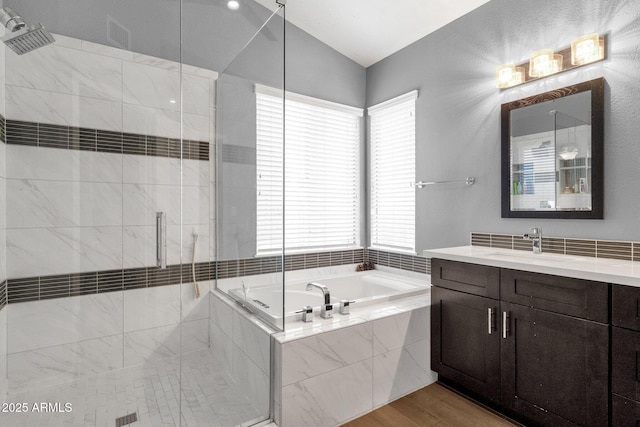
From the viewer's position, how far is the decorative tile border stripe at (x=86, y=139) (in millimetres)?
1562

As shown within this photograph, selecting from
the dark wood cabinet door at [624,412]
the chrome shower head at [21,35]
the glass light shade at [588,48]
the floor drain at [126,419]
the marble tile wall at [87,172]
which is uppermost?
the glass light shade at [588,48]

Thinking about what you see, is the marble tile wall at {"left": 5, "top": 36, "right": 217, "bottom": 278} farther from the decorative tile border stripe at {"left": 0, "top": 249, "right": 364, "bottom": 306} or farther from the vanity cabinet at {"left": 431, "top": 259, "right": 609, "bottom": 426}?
the vanity cabinet at {"left": 431, "top": 259, "right": 609, "bottom": 426}

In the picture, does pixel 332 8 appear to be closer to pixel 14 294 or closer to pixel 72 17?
pixel 72 17

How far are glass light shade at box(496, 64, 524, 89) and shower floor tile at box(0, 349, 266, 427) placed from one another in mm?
2680

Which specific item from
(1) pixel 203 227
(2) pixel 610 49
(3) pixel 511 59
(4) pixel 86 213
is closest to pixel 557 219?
(2) pixel 610 49

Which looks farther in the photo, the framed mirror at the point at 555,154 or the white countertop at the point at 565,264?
the framed mirror at the point at 555,154

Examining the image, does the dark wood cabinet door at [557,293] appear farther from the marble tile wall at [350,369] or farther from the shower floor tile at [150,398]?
the shower floor tile at [150,398]

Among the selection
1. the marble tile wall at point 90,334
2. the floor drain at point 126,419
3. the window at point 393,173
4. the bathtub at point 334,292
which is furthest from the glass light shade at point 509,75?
the floor drain at point 126,419

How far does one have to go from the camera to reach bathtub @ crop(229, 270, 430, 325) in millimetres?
2043

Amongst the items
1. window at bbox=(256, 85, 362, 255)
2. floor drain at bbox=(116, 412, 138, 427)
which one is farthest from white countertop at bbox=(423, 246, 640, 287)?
floor drain at bbox=(116, 412, 138, 427)

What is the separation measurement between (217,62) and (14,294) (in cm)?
177

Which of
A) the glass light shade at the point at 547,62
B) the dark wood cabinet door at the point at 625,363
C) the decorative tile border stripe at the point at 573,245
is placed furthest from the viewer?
the glass light shade at the point at 547,62

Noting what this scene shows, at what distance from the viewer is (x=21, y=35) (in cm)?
152

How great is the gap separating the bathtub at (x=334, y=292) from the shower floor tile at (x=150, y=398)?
448 mm
